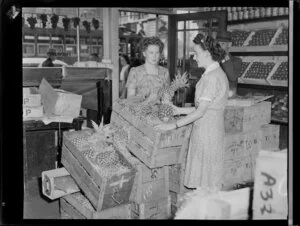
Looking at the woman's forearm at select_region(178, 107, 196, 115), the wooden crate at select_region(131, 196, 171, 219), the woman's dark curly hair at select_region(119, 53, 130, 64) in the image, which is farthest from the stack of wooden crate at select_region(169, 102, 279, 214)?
the woman's dark curly hair at select_region(119, 53, 130, 64)

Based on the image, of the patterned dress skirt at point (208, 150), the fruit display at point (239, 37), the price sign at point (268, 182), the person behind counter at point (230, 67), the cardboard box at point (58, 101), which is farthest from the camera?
the fruit display at point (239, 37)

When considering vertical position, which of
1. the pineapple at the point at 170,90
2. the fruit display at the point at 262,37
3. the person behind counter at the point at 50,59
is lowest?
the pineapple at the point at 170,90

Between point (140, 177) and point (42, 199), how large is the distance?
1.50m

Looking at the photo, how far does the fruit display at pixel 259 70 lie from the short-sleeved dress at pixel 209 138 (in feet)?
6.87

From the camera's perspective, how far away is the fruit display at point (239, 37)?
5.30m

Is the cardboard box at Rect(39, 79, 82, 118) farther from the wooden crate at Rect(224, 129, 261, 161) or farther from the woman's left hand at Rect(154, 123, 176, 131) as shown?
the wooden crate at Rect(224, 129, 261, 161)

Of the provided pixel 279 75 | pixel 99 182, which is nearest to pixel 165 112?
pixel 99 182

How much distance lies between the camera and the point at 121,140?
128 inches

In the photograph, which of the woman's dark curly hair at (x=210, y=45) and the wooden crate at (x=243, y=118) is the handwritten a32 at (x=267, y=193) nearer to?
the woman's dark curly hair at (x=210, y=45)

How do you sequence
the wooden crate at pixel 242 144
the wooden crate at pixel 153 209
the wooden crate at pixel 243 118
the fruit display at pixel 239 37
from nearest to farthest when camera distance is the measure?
1. the wooden crate at pixel 153 209
2. the wooden crate at pixel 242 144
3. the wooden crate at pixel 243 118
4. the fruit display at pixel 239 37

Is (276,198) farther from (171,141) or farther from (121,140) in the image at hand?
(121,140)

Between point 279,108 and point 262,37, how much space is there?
1.13 meters

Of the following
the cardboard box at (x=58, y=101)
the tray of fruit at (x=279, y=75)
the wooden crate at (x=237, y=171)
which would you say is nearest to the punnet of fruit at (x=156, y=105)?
the wooden crate at (x=237, y=171)

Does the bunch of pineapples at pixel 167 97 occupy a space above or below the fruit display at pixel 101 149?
above
